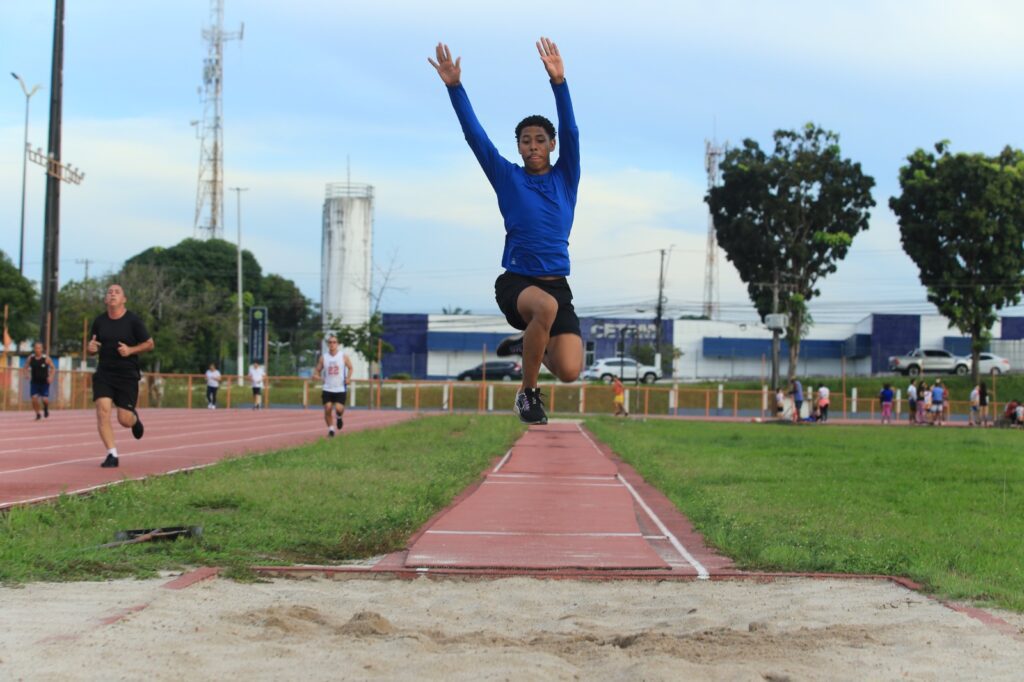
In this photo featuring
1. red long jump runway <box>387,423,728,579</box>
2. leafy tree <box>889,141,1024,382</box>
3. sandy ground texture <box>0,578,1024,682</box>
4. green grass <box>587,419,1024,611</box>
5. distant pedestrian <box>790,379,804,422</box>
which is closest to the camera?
sandy ground texture <box>0,578,1024,682</box>

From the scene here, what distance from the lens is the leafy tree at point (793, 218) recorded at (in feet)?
170

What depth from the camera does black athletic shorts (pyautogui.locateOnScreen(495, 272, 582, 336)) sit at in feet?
20.5

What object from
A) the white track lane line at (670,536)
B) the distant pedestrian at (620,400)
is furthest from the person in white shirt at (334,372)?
the distant pedestrian at (620,400)

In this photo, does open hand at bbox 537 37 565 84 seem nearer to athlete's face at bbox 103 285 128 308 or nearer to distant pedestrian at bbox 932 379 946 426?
athlete's face at bbox 103 285 128 308

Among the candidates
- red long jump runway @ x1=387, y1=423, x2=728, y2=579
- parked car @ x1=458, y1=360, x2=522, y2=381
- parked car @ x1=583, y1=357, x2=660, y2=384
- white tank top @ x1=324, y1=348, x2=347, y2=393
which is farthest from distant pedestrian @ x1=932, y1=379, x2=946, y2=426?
red long jump runway @ x1=387, y1=423, x2=728, y2=579

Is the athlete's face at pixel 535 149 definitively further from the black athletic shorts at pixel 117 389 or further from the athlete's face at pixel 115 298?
the black athletic shorts at pixel 117 389

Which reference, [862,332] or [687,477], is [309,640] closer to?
[687,477]

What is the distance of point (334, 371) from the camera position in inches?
765

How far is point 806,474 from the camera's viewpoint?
15992mm

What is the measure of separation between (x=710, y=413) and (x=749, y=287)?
6791 mm

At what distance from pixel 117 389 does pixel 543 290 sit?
25.9 ft

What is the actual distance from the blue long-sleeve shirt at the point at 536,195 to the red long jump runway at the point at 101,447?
17.0 ft

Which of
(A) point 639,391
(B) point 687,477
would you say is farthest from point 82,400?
(B) point 687,477

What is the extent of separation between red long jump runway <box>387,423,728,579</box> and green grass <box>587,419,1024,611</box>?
1.54 ft
